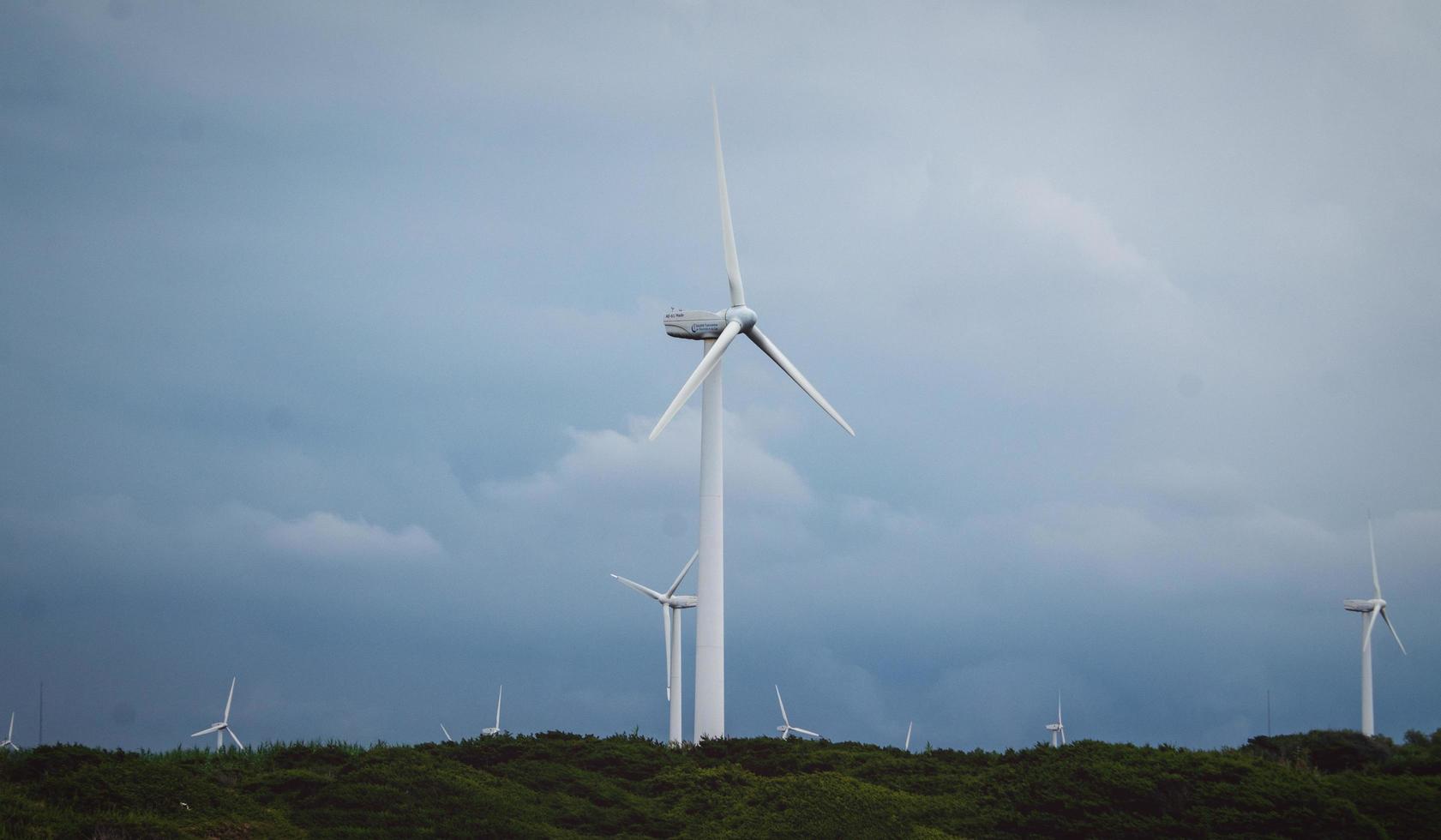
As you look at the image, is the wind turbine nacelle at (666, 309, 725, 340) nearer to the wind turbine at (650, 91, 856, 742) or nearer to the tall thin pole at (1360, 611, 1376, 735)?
the wind turbine at (650, 91, 856, 742)

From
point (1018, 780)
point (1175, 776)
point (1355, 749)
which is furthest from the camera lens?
point (1355, 749)

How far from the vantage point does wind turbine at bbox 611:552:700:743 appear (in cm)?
7694

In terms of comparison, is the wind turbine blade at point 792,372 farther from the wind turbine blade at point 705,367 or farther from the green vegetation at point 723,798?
the green vegetation at point 723,798

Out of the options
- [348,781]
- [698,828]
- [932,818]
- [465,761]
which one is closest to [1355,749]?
[932,818]

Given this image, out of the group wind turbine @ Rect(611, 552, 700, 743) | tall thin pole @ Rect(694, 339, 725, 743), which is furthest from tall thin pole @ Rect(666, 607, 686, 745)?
tall thin pole @ Rect(694, 339, 725, 743)

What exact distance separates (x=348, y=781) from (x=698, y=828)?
11010mm

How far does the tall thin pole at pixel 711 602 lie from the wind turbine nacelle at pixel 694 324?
5.45m

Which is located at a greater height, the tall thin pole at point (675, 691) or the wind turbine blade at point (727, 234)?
the wind turbine blade at point (727, 234)

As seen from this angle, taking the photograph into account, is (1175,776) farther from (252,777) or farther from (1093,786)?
(252,777)

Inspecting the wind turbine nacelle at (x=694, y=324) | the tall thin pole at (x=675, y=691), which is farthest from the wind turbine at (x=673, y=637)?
the wind turbine nacelle at (x=694, y=324)

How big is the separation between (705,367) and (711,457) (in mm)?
3932

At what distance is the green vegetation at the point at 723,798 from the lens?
33.0 meters

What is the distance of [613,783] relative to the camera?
4144cm

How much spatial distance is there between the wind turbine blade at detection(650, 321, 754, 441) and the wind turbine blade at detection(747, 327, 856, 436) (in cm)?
187
